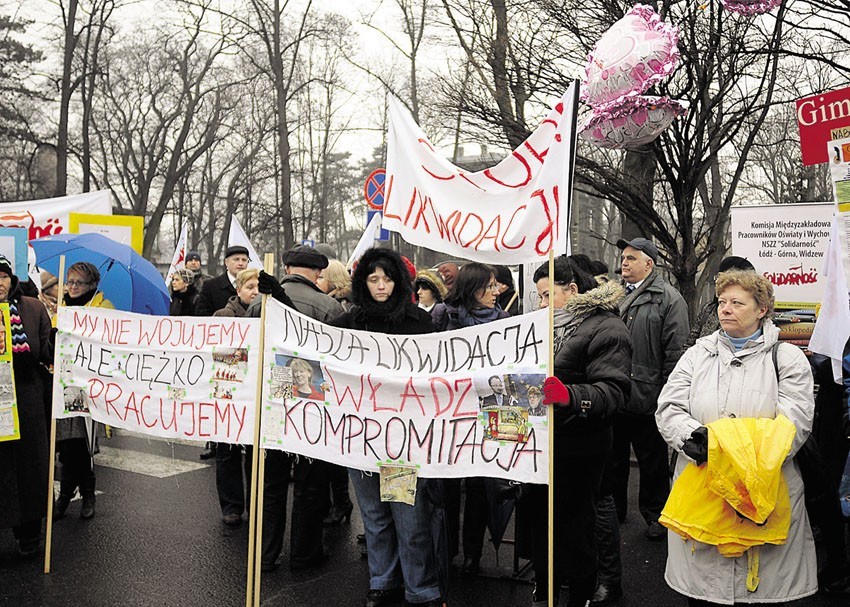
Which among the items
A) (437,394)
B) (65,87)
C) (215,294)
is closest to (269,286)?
(437,394)

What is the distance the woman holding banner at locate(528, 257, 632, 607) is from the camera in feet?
12.9

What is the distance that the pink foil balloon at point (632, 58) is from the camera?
255 inches

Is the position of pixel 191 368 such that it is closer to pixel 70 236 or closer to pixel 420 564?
pixel 420 564

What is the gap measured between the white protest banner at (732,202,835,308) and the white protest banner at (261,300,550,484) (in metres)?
2.93

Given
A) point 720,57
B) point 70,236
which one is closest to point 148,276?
point 70,236

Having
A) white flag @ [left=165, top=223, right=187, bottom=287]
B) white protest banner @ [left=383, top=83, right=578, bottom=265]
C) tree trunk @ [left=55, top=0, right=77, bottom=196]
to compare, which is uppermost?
tree trunk @ [left=55, top=0, right=77, bottom=196]

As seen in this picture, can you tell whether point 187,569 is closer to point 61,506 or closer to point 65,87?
point 61,506

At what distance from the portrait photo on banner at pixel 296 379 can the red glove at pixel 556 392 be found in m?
1.25

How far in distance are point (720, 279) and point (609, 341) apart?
580 millimetres

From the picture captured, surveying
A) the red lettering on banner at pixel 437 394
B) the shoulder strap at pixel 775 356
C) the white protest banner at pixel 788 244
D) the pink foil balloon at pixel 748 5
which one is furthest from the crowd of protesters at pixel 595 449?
the pink foil balloon at pixel 748 5

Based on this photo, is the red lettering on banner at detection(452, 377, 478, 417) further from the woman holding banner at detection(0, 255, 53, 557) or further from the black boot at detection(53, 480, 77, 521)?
the black boot at detection(53, 480, 77, 521)

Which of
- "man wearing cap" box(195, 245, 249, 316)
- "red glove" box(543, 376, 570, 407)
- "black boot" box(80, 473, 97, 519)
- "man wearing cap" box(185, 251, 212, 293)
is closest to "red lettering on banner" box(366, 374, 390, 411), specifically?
"red glove" box(543, 376, 570, 407)

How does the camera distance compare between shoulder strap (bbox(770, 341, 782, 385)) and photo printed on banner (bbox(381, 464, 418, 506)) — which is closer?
shoulder strap (bbox(770, 341, 782, 385))

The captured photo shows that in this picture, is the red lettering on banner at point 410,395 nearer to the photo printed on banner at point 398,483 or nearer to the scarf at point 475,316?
the photo printed on banner at point 398,483
